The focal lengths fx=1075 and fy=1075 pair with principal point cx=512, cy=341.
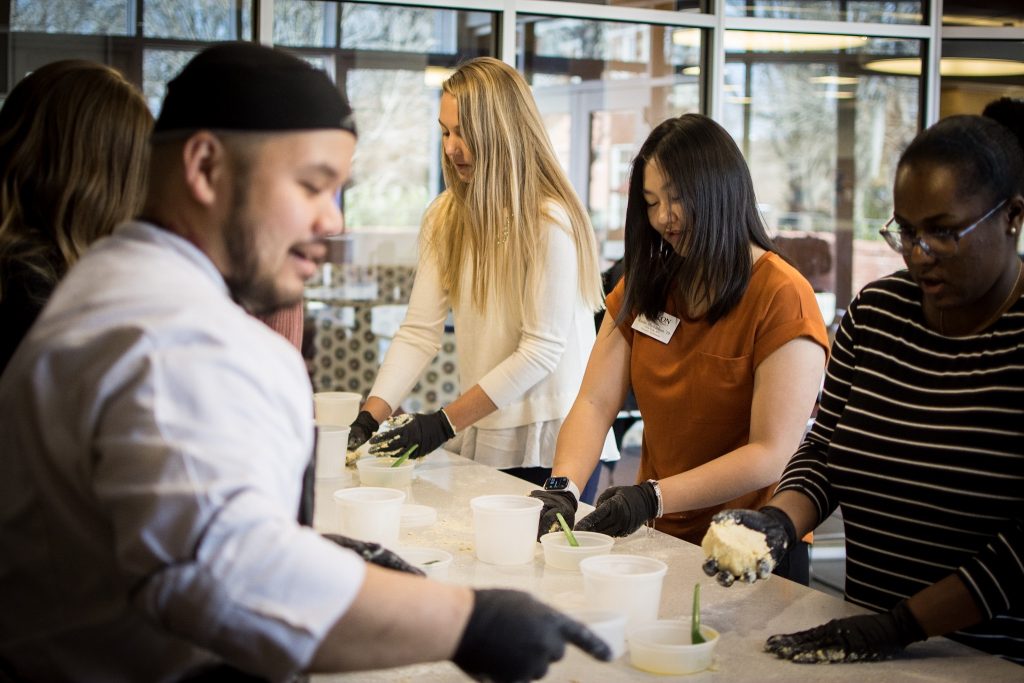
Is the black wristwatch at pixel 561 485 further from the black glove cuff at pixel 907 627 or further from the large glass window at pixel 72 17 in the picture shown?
the large glass window at pixel 72 17

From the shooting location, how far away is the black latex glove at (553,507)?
2039 millimetres

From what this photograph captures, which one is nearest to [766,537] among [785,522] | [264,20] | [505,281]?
[785,522]

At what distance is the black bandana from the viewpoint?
102 cm

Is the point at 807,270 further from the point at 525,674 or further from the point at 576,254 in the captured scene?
the point at 525,674

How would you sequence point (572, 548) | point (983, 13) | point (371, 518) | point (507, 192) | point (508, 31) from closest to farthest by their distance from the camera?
point (572, 548) < point (371, 518) < point (507, 192) < point (508, 31) < point (983, 13)

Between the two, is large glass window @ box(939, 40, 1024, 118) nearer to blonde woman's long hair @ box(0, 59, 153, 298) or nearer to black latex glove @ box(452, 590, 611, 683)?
blonde woman's long hair @ box(0, 59, 153, 298)

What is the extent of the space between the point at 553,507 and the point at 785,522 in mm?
484

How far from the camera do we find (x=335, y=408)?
9.17 ft

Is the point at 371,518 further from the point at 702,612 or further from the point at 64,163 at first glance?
the point at 64,163

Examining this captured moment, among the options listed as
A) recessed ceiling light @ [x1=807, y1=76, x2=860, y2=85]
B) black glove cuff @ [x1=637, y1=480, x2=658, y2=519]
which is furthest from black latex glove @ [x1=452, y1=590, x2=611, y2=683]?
recessed ceiling light @ [x1=807, y1=76, x2=860, y2=85]

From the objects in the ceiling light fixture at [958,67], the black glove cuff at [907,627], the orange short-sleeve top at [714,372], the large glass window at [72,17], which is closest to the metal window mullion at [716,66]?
the ceiling light fixture at [958,67]

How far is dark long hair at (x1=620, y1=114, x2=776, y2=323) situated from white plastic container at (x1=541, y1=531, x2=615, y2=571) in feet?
2.08

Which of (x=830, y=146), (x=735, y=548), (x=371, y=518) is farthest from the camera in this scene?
(x=830, y=146)

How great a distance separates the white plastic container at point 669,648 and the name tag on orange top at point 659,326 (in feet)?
3.27
